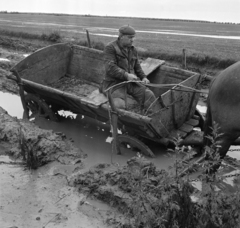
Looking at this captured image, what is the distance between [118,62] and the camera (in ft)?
21.1

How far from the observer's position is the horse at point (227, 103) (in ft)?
14.2

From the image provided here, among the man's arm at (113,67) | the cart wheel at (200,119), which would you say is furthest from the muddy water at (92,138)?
the man's arm at (113,67)

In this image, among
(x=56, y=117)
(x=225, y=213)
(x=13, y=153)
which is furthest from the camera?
(x=56, y=117)

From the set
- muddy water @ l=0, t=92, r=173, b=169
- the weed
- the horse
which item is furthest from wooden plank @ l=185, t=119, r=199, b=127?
the weed

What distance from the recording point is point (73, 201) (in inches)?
178

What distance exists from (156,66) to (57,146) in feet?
8.91

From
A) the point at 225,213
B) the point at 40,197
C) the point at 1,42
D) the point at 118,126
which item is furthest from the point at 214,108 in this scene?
the point at 1,42

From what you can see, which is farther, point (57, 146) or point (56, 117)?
point (56, 117)

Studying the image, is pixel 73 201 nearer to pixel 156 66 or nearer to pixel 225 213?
pixel 225 213

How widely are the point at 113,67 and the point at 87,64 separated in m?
2.67

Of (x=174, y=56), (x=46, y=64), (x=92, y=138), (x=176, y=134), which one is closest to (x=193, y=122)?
(x=176, y=134)

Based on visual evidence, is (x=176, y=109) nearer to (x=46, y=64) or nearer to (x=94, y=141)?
(x=94, y=141)

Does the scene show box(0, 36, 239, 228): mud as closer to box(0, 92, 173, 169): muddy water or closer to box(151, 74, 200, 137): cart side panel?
box(0, 92, 173, 169): muddy water

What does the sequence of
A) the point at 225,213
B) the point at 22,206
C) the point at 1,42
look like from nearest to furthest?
1. the point at 225,213
2. the point at 22,206
3. the point at 1,42
